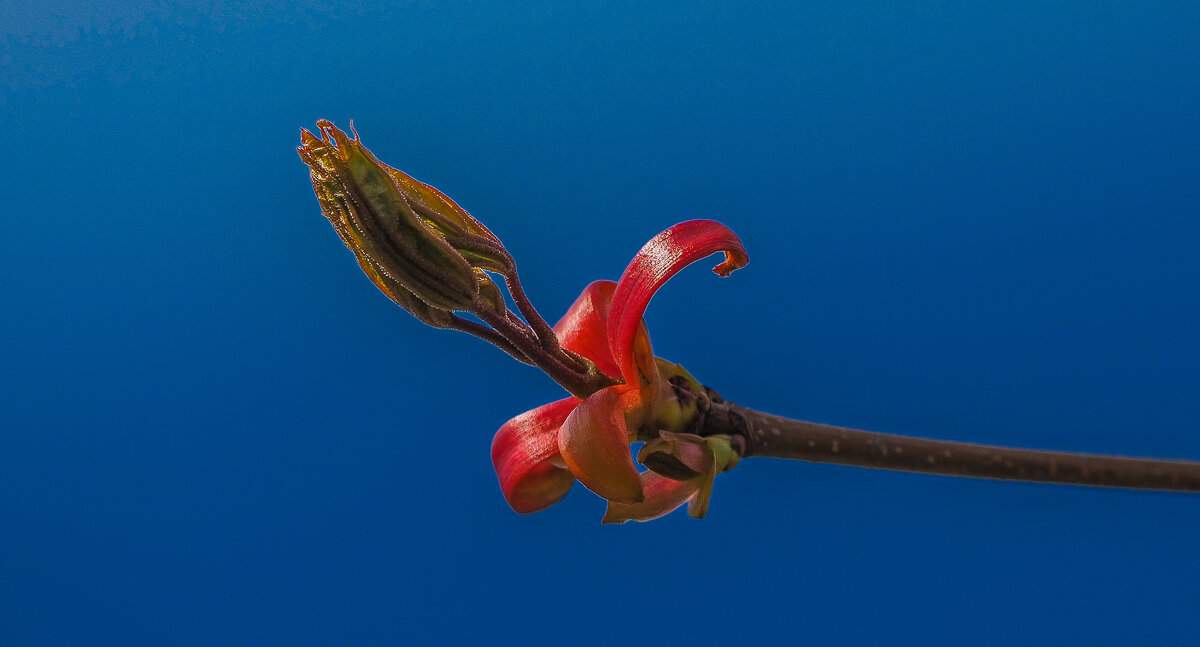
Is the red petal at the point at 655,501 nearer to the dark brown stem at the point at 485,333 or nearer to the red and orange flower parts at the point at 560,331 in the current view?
the red and orange flower parts at the point at 560,331

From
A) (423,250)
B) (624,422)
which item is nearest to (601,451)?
(624,422)

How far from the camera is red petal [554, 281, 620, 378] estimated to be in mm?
537

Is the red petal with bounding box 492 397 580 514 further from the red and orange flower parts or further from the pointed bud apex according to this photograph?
the pointed bud apex

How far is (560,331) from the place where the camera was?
57cm

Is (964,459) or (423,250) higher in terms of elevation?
(423,250)

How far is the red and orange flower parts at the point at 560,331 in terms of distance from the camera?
0.42 meters

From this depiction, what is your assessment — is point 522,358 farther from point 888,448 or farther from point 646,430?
point 888,448

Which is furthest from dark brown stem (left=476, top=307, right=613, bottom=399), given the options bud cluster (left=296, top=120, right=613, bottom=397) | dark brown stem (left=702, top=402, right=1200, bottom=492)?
dark brown stem (left=702, top=402, right=1200, bottom=492)

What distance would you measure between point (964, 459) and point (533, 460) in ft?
0.82

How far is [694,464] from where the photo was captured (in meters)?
0.48

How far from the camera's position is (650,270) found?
1.57 feet

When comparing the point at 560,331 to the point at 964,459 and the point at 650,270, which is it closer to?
the point at 650,270

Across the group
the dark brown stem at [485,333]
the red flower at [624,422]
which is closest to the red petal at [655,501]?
the red flower at [624,422]

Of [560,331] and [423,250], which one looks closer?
[423,250]
